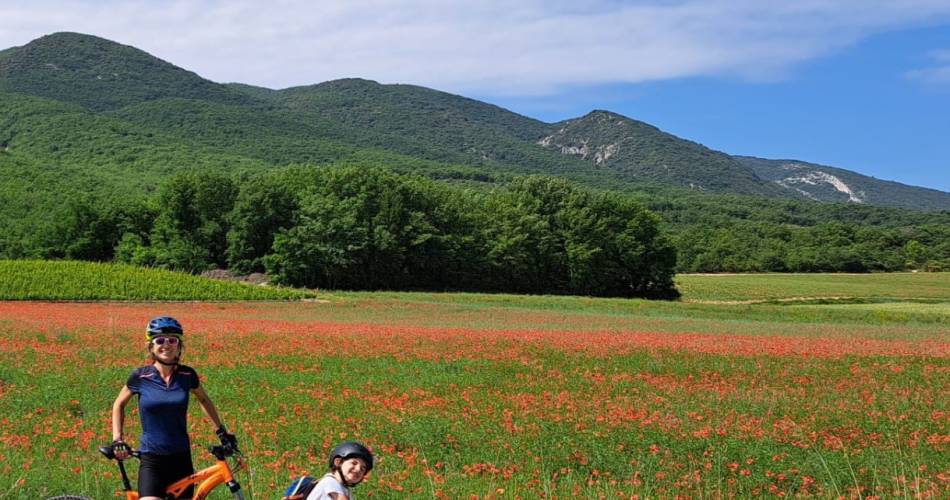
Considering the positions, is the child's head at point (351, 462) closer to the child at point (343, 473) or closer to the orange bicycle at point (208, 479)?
the child at point (343, 473)

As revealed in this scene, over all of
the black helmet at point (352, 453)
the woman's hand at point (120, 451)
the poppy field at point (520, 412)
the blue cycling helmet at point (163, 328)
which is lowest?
the poppy field at point (520, 412)

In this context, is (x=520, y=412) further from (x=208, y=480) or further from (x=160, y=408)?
(x=160, y=408)

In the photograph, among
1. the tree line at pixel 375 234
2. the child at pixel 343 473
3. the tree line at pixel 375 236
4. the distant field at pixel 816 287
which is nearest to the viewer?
the child at pixel 343 473

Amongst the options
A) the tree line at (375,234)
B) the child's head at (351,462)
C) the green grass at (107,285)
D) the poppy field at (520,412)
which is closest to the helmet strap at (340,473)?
the child's head at (351,462)

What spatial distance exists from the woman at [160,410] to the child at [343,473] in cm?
131

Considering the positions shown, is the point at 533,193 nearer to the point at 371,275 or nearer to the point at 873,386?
the point at 371,275

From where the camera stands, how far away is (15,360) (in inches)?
768

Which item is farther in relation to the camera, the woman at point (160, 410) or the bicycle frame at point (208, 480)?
the woman at point (160, 410)

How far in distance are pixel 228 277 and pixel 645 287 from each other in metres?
48.5

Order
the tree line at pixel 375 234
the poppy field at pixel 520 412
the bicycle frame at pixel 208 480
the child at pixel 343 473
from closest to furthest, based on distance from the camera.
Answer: the child at pixel 343 473 → the bicycle frame at pixel 208 480 → the poppy field at pixel 520 412 → the tree line at pixel 375 234

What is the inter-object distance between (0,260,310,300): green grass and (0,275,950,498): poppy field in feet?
95.6

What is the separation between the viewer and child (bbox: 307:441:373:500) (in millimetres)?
5590

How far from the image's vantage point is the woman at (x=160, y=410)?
6.54 meters

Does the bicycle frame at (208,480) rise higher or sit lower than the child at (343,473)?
lower
